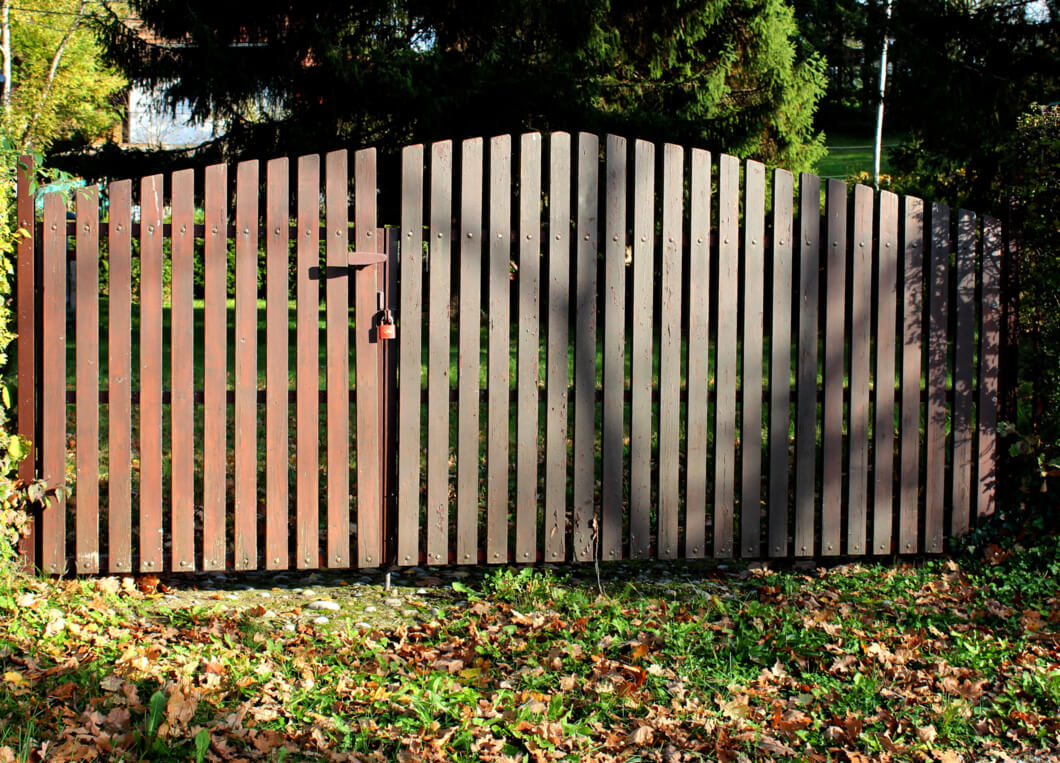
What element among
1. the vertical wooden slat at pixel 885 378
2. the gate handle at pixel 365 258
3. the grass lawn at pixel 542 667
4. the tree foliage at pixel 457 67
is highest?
the tree foliage at pixel 457 67

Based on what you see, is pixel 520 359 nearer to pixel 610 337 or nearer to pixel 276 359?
pixel 610 337

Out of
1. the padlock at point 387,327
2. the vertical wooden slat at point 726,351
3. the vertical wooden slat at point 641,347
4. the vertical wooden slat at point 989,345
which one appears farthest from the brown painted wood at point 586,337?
the vertical wooden slat at point 989,345

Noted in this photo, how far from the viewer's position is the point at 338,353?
4.66 metres

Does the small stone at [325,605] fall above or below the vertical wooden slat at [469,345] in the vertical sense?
below

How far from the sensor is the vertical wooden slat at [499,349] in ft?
15.4

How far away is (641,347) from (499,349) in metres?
0.70

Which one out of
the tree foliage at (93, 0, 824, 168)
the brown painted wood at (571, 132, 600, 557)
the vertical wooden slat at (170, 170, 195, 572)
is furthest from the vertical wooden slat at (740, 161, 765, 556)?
the tree foliage at (93, 0, 824, 168)

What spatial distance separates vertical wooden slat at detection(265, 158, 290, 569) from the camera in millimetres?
4523

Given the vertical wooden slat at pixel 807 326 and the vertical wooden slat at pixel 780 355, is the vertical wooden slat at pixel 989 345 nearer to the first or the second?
the vertical wooden slat at pixel 807 326

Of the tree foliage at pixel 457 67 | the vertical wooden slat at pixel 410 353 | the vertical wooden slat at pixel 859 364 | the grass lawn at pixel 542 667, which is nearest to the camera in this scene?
the grass lawn at pixel 542 667

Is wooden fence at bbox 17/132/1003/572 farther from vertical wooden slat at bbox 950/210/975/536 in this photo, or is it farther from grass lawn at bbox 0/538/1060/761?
grass lawn at bbox 0/538/1060/761

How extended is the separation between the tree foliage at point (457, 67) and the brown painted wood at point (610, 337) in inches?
231

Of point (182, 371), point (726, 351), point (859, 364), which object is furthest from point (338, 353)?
point (859, 364)

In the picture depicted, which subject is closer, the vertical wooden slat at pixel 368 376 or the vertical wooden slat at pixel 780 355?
the vertical wooden slat at pixel 368 376
